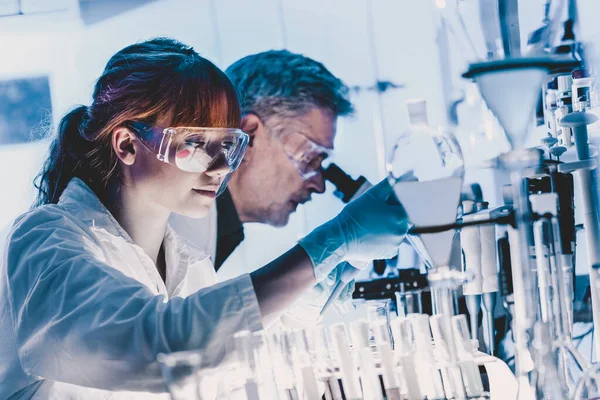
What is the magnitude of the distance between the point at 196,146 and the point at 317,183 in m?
1.48

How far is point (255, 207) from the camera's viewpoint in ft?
10.4

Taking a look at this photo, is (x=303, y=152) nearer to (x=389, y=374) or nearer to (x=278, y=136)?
(x=278, y=136)

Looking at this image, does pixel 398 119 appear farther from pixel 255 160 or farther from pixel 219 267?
pixel 219 267

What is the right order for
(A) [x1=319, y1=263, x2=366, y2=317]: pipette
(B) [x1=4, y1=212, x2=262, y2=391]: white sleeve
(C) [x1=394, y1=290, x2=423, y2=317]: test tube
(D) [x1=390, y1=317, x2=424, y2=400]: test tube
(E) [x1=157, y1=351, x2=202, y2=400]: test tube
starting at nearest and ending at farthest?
(E) [x1=157, y1=351, x2=202, y2=400]: test tube, (D) [x1=390, y1=317, x2=424, y2=400]: test tube, (B) [x1=4, y1=212, x2=262, y2=391]: white sleeve, (C) [x1=394, y1=290, x2=423, y2=317]: test tube, (A) [x1=319, y1=263, x2=366, y2=317]: pipette

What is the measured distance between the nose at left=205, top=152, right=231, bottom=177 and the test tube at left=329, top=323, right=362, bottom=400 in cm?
56

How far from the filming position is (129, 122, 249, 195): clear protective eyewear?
5.54 feet

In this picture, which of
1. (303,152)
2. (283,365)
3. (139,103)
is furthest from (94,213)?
(303,152)

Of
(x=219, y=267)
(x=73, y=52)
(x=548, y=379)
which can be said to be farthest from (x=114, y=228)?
(x=73, y=52)

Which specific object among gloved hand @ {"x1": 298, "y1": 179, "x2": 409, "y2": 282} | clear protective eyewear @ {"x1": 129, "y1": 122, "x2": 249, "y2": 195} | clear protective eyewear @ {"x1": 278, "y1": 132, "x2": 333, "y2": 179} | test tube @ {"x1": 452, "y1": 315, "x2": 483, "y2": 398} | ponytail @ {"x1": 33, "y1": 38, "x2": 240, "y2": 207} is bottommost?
test tube @ {"x1": 452, "y1": 315, "x2": 483, "y2": 398}

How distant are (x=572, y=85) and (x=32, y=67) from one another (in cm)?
228

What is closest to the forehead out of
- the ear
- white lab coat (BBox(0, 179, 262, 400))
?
the ear

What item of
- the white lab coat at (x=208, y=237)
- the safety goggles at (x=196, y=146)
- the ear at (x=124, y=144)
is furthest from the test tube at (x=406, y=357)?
the white lab coat at (x=208, y=237)

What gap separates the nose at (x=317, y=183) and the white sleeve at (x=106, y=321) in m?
1.71

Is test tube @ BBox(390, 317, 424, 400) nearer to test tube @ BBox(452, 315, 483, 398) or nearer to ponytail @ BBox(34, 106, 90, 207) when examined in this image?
test tube @ BBox(452, 315, 483, 398)
